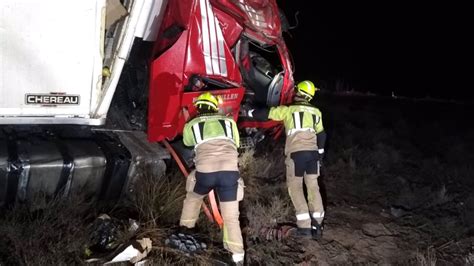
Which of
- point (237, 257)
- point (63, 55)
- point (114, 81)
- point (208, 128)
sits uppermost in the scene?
point (63, 55)

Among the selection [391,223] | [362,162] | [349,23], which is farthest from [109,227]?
[349,23]

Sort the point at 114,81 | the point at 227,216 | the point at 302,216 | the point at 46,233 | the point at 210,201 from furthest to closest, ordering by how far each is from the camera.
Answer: the point at 302,216 → the point at 210,201 → the point at 227,216 → the point at 114,81 → the point at 46,233

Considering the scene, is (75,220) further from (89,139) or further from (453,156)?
(453,156)

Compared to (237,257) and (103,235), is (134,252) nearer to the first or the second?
(103,235)

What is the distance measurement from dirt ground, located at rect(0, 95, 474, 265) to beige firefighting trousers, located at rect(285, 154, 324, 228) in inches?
8.7

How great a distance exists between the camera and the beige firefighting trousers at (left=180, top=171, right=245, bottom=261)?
4.94 m

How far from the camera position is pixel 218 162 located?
16.1ft

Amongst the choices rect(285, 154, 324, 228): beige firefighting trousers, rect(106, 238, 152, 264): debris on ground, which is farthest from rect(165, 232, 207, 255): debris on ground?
rect(285, 154, 324, 228): beige firefighting trousers

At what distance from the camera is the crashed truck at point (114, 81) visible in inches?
165

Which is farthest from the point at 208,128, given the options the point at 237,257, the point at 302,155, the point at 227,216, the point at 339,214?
the point at 339,214

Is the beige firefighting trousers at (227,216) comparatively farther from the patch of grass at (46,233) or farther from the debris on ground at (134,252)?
the patch of grass at (46,233)

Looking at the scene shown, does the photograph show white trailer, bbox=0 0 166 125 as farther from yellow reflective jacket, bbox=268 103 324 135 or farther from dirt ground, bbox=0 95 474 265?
yellow reflective jacket, bbox=268 103 324 135

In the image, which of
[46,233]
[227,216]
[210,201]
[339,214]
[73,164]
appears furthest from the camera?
[339,214]

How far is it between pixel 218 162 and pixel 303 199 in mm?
1456
